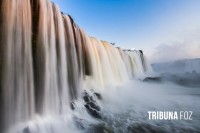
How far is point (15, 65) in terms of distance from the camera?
20.0ft

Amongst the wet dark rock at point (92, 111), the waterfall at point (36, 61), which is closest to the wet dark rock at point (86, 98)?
the waterfall at point (36, 61)

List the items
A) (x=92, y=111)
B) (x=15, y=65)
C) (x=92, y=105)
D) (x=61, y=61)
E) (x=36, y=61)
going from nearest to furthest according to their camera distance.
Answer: (x=15, y=65)
(x=36, y=61)
(x=61, y=61)
(x=92, y=111)
(x=92, y=105)

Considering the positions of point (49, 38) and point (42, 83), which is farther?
point (49, 38)

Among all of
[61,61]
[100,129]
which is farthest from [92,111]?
[61,61]

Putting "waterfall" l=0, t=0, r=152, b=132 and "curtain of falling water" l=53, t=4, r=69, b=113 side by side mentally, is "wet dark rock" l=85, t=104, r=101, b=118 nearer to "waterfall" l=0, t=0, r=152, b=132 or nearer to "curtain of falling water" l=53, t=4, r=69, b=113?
"waterfall" l=0, t=0, r=152, b=132

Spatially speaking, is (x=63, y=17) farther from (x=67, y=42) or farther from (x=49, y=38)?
(x=49, y=38)

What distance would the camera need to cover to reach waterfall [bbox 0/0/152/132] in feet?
19.4

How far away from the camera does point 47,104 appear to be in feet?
23.6

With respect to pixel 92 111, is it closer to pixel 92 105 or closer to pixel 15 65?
pixel 92 105

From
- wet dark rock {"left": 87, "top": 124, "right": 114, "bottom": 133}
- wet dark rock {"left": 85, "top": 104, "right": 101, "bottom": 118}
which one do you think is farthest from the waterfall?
wet dark rock {"left": 87, "top": 124, "right": 114, "bottom": 133}

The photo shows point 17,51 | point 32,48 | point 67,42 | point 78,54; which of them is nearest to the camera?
point 17,51

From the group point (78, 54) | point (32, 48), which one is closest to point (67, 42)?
point (78, 54)

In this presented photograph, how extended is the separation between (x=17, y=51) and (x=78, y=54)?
14.1 feet

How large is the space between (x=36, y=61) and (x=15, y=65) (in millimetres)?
973
